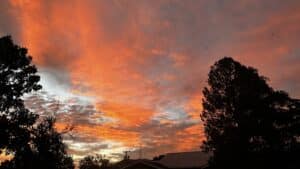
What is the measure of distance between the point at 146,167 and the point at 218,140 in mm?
13224

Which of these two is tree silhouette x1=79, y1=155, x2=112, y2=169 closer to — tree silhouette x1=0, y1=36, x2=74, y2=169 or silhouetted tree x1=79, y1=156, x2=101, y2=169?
silhouetted tree x1=79, y1=156, x2=101, y2=169

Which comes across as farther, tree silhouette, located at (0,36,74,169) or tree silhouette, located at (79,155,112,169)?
tree silhouette, located at (79,155,112,169)

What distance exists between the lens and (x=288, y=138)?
105 feet

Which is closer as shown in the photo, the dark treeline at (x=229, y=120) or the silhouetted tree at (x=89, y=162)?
the dark treeline at (x=229, y=120)

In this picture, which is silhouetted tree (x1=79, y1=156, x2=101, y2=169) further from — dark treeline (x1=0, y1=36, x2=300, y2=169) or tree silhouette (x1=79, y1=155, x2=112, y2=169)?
dark treeline (x1=0, y1=36, x2=300, y2=169)

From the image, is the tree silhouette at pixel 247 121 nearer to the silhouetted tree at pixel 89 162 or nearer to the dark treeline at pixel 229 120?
the dark treeline at pixel 229 120

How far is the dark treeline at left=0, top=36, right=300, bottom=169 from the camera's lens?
31.0 meters

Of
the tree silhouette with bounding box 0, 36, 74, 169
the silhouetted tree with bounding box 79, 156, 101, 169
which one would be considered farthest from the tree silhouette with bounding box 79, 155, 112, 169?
the tree silhouette with bounding box 0, 36, 74, 169

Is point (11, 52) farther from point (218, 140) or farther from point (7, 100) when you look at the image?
point (218, 140)

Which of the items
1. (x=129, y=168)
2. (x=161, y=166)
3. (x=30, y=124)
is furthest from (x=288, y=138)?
(x=30, y=124)

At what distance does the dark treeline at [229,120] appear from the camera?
1219 inches

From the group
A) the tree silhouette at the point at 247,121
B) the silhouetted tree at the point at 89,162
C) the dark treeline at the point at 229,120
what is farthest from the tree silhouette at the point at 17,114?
the silhouetted tree at the point at 89,162

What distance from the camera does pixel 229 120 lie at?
3259 centimetres

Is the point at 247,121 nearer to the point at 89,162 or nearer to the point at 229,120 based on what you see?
the point at 229,120
